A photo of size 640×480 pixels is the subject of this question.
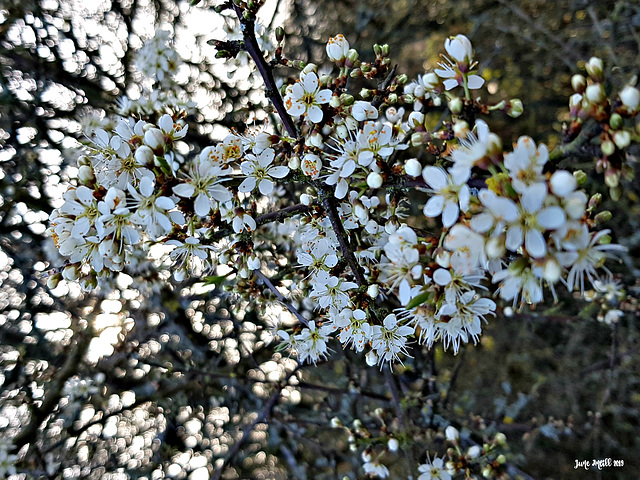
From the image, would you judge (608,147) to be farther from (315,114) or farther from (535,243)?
(315,114)

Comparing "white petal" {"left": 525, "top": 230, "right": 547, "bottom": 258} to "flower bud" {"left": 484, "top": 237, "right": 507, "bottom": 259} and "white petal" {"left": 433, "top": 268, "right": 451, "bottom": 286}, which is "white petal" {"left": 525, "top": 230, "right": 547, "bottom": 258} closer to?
"flower bud" {"left": 484, "top": 237, "right": 507, "bottom": 259}

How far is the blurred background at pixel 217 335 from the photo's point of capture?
8.46 ft

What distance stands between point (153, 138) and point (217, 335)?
2.62 m

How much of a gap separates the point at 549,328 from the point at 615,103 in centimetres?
373

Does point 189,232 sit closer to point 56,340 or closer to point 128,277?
point 128,277

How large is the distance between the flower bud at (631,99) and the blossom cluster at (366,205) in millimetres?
167

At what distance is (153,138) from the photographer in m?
1.05

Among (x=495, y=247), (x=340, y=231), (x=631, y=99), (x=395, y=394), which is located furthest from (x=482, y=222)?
(x=395, y=394)

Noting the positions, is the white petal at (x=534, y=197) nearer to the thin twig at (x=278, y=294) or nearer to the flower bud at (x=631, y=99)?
the flower bud at (x=631, y=99)

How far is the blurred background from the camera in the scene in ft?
8.46

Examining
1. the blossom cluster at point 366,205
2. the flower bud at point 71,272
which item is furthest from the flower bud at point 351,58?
the flower bud at point 71,272

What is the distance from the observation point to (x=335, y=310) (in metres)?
1.31

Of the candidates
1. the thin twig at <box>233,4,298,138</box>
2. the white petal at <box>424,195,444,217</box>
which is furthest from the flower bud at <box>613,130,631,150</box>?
the thin twig at <box>233,4,298,138</box>

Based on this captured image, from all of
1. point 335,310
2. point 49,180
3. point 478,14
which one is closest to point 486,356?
point 478,14
